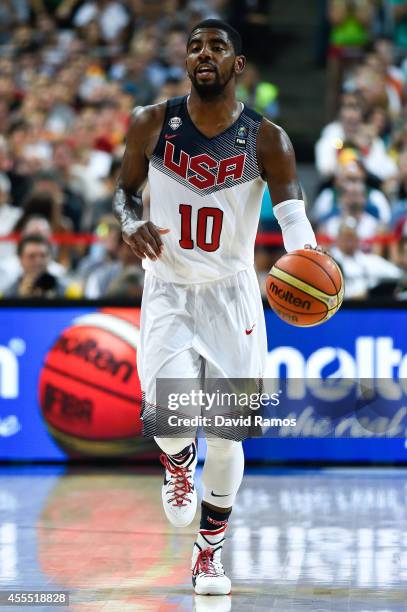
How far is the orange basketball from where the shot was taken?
631cm

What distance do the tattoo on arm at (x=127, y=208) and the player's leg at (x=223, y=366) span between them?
53 centimetres

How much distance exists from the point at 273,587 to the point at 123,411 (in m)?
3.61

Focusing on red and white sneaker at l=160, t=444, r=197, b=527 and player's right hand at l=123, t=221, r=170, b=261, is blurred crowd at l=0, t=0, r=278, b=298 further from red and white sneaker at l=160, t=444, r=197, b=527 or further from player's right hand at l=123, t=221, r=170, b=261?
player's right hand at l=123, t=221, r=170, b=261

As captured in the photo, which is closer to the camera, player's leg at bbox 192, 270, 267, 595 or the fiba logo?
player's leg at bbox 192, 270, 267, 595

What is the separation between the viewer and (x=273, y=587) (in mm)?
6582

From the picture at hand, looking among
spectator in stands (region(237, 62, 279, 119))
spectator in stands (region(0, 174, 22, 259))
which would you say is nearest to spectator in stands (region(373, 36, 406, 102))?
spectator in stands (region(237, 62, 279, 119))

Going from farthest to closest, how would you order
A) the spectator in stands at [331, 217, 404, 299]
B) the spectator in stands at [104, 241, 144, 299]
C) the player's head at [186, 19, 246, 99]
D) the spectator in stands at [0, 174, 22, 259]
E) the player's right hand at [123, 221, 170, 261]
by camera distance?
1. the spectator in stands at [0, 174, 22, 259]
2. the spectator in stands at [331, 217, 404, 299]
3. the spectator in stands at [104, 241, 144, 299]
4. the player's head at [186, 19, 246, 99]
5. the player's right hand at [123, 221, 170, 261]

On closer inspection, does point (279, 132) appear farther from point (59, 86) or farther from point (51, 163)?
point (59, 86)

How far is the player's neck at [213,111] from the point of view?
21.5 feet

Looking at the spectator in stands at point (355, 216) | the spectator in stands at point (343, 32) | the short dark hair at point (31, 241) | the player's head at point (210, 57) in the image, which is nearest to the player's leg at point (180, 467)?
the player's head at point (210, 57)

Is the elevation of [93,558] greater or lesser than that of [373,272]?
lesser

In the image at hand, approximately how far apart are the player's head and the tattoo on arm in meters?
0.66

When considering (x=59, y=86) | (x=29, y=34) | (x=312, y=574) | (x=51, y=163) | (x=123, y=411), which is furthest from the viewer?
(x=29, y=34)

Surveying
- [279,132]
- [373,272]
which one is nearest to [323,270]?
[279,132]
